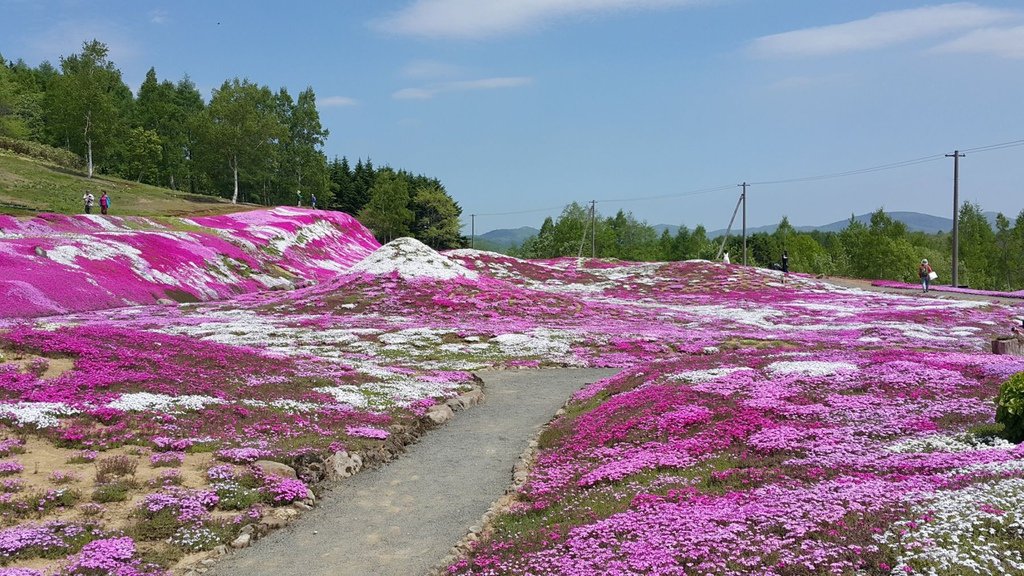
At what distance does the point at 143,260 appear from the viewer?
5472 cm

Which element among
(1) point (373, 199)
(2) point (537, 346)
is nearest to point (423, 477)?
(2) point (537, 346)

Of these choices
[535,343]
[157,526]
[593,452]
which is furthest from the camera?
[535,343]

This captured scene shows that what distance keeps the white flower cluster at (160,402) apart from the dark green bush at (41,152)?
106m

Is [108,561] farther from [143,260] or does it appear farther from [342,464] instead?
[143,260]

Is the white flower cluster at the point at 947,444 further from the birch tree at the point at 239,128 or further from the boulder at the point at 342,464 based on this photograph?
the birch tree at the point at 239,128

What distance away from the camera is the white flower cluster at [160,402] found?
17.5m

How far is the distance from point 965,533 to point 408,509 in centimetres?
1020

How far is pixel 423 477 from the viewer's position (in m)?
A: 16.5

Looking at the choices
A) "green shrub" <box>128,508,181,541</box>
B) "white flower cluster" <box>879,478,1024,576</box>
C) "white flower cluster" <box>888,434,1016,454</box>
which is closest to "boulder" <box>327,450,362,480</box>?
"green shrub" <box>128,508,181,541</box>

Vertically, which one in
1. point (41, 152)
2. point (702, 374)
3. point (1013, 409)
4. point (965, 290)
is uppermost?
point (41, 152)

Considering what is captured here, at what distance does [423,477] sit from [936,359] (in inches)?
693

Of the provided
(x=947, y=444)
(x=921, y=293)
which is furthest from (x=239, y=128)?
(x=947, y=444)

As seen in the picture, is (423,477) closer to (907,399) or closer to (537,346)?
(907,399)

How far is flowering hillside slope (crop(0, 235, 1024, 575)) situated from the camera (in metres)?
9.66
